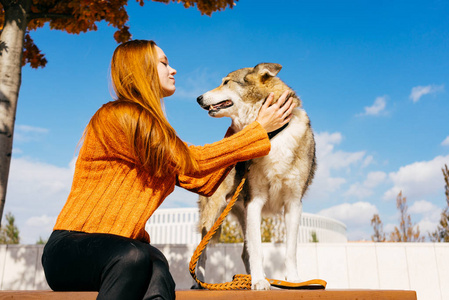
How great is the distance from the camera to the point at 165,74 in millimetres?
1906

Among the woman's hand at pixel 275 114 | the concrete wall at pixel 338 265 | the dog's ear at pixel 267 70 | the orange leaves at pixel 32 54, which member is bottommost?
the concrete wall at pixel 338 265

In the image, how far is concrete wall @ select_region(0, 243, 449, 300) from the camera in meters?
4.32

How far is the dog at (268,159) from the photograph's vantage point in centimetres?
221

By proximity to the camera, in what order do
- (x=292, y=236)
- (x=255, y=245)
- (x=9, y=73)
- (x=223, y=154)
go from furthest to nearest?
(x=9, y=73) < (x=292, y=236) < (x=255, y=245) < (x=223, y=154)

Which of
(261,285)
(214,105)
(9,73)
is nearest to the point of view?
(261,285)

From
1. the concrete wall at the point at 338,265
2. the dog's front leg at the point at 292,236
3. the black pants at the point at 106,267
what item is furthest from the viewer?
the concrete wall at the point at 338,265

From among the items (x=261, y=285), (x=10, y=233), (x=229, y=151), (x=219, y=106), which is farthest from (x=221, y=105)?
(x=10, y=233)

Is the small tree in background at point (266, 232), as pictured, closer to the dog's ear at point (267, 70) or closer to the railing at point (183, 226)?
the railing at point (183, 226)

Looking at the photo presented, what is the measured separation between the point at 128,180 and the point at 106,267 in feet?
1.41

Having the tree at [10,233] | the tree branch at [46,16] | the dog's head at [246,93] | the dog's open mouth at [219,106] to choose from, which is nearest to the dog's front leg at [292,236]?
the dog's head at [246,93]

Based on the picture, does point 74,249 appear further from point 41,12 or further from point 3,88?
point 41,12

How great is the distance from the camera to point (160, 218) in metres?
7.94

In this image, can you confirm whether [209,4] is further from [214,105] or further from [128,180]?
[128,180]

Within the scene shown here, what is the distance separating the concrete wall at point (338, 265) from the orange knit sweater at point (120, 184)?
2908 mm
